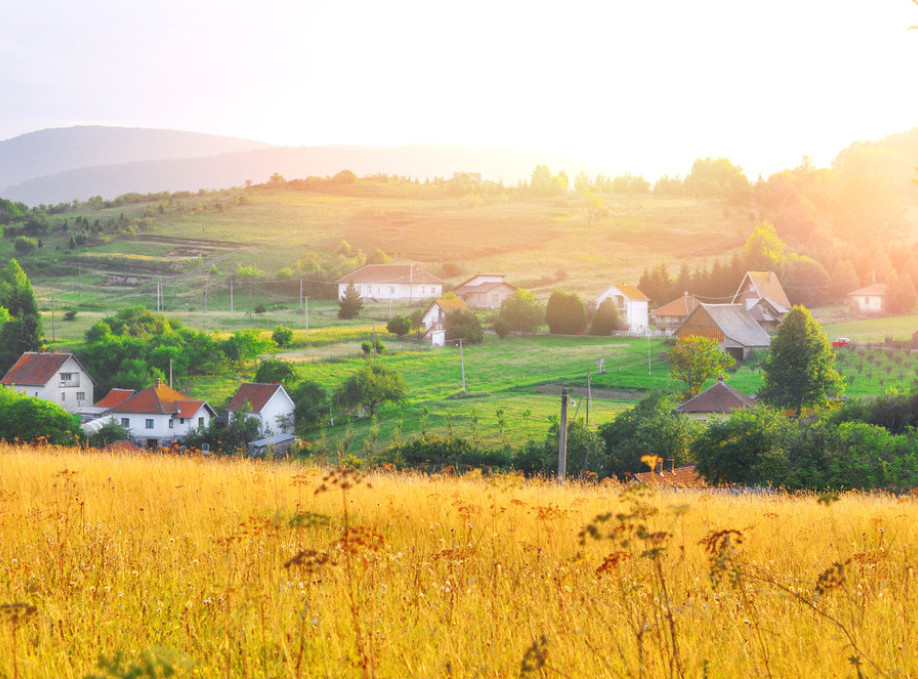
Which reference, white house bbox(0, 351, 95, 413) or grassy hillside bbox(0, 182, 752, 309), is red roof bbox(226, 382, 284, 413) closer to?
white house bbox(0, 351, 95, 413)

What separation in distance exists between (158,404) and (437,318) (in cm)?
2218

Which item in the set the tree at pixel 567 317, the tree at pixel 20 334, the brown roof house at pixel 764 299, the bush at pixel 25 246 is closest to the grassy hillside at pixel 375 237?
the bush at pixel 25 246

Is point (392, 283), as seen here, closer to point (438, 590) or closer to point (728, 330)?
point (728, 330)

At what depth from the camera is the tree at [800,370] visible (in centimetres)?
2834

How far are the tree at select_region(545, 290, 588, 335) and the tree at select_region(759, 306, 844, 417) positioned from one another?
70.1 ft

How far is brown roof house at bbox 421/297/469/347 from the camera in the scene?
48.4m

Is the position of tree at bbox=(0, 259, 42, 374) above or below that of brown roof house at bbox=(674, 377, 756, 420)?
above

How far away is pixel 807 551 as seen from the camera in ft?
14.6

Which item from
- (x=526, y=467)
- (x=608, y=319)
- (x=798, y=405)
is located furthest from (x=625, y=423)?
(x=608, y=319)

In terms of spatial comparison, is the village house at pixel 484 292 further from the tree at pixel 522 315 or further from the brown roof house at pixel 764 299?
the brown roof house at pixel 764 299

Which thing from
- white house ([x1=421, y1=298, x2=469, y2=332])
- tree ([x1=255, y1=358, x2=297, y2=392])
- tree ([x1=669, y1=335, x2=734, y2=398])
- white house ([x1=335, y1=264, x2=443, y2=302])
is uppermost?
white house ([x1=335, y1=264, x2=443, y2=302])

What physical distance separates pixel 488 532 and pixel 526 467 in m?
16.9

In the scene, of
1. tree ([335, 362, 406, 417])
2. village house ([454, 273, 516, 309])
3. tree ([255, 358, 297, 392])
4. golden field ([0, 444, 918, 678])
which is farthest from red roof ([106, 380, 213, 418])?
village house ([454, 273, 516, 309])

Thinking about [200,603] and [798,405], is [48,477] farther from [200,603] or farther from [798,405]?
[798,405]
